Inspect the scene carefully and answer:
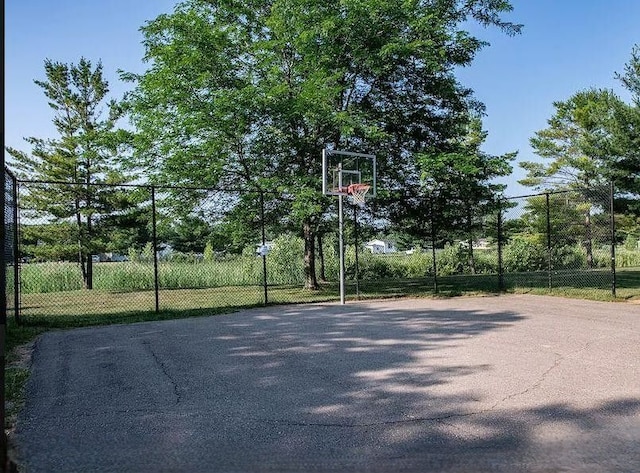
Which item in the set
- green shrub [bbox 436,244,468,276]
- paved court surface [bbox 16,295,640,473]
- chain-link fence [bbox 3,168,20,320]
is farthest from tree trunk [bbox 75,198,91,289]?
green shrub [bbox 436,244,468,276]

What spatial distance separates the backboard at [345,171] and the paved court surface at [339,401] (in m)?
5.04

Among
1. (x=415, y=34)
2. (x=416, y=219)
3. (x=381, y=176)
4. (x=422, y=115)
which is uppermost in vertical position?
(x=415, y=34)

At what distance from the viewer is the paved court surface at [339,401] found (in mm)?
2971

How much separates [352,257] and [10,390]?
16762 millimetres

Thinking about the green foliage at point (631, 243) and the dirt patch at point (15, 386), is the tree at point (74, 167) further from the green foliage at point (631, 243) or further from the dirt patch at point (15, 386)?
the green foliage at point (631, 243)

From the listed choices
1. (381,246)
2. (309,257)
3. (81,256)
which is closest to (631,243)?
(381,246)

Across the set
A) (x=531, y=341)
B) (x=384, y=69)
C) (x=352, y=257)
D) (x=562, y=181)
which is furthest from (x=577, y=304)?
(x=562, y=181)

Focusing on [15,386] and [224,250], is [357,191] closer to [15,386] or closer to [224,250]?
[224,250]

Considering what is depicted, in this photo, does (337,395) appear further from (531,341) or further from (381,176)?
(381,176)

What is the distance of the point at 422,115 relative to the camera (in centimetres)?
1545

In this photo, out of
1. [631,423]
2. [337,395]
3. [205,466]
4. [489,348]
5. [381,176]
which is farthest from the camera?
[381,176]

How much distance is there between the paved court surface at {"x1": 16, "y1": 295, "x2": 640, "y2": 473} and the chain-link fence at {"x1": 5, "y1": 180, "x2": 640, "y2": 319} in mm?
4245

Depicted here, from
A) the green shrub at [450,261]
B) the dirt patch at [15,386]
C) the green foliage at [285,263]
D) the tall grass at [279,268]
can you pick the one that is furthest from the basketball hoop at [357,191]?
the green shrub at [450,261]

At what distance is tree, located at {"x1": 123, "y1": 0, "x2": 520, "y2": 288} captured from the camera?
12.9 m
